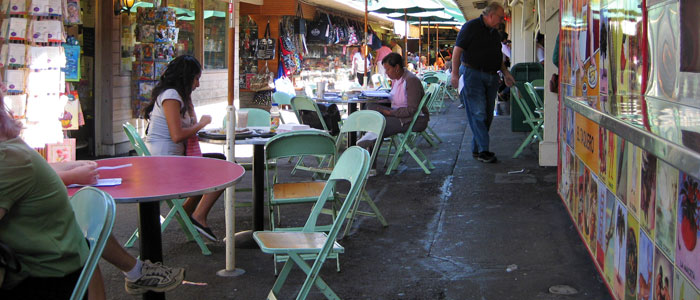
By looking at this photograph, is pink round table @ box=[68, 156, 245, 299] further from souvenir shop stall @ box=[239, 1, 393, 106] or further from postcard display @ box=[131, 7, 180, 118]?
souvenir shop stall @ box=[239, 1, 393, 106]

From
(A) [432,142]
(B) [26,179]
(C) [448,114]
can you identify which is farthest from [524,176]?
(C) [448,114]

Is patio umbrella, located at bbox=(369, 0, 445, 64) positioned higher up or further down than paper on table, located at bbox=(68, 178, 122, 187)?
higher up

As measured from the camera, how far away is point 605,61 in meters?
3.58

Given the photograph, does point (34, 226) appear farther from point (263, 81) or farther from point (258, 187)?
point (263, 81)

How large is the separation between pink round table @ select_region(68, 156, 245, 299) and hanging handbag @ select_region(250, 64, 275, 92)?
1166 cm

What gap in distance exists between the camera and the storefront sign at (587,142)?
368cm

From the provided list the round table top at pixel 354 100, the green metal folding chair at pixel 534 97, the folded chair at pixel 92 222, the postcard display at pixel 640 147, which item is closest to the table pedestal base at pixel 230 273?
the folded chair at pixel 92 222

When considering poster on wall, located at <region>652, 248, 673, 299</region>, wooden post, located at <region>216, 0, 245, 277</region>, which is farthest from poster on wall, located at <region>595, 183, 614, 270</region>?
wooden post, located at <region>216, 0, 245, 277</region>

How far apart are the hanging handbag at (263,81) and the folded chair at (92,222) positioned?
12.7 metres

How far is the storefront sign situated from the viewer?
3.68 m

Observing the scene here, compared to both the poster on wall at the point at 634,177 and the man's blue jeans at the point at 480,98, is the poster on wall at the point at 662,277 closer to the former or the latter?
the poster on wall at the point at 634,177

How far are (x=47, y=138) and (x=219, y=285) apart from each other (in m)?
3.83

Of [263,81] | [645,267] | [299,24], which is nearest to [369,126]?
[645,267]

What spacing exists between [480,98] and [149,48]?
157 inches
